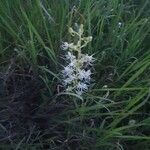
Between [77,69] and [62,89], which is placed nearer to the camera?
[77,69]

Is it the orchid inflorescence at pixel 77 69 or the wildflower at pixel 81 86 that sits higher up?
the orchid inflorescence at pixel 77 69

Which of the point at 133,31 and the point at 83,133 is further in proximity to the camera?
the point at 133,31

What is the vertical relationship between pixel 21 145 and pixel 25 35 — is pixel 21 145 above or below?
below

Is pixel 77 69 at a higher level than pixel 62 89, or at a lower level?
higher

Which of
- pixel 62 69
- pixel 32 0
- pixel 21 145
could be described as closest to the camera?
pixel 21 145

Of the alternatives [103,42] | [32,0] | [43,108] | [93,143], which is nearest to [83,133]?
[93,143]

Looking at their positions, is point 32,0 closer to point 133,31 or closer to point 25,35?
point 25,35

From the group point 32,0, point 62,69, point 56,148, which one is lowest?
point 56,148

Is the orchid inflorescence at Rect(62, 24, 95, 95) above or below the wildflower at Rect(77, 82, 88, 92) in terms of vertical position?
above
